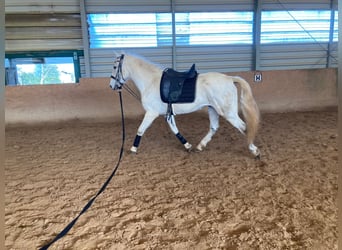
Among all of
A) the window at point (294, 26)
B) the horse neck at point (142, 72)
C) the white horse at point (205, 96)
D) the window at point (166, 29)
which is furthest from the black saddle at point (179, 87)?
the window at point (294, 26)

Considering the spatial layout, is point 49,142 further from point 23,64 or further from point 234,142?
point 23,64

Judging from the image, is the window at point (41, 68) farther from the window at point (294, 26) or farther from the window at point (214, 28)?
the window at point (294, 26)

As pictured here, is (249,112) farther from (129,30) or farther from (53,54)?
(53,54)

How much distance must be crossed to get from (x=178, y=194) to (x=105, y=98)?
3.61 m

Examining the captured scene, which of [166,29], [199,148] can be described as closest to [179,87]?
[199,148]

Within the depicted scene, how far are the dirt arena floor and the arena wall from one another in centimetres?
132

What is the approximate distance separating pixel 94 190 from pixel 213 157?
1.48 meters

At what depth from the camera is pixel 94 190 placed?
2.32 meters

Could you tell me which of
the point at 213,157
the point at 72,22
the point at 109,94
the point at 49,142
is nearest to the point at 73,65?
the point at 72,22

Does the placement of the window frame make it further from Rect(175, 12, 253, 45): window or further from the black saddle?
the black saddle

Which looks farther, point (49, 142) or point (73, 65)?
point (73, 65)

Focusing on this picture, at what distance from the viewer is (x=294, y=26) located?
695 cm

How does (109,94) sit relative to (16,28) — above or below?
below

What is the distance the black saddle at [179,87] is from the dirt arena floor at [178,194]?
0.74m
